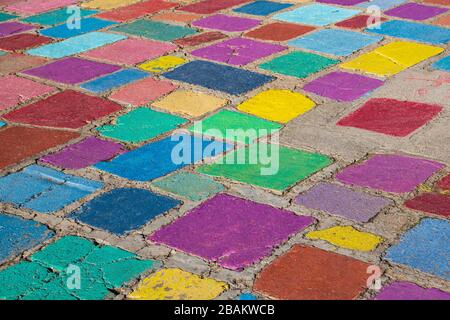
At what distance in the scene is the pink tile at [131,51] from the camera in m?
4.92

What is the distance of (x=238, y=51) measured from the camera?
4965 mm

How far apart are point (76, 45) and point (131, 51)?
41 cm

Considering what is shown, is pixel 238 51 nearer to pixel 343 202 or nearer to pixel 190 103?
pixel 190 103

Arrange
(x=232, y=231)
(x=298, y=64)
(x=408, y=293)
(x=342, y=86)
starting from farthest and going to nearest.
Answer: (x=298, y=64) < (x=342, y=86) < (x=232, y=231) < (x=408, y=293)

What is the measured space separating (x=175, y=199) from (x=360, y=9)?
2907 mm

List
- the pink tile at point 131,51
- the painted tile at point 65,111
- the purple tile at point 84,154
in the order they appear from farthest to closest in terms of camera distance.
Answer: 1. the pink tile at point 131,51
2. the painted tile at point 65,111
3. the purple tile at point 84,154

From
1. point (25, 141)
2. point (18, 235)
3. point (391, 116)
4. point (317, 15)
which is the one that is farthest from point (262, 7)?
point (18, 235)

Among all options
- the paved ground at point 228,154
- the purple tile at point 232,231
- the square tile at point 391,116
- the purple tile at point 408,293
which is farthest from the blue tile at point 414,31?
the purple tile at point 408,293

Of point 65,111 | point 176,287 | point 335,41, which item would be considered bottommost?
point 176,287

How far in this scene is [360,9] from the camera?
5691 millimetres

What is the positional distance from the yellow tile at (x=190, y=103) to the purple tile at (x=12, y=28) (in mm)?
1708

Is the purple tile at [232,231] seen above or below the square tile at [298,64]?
below

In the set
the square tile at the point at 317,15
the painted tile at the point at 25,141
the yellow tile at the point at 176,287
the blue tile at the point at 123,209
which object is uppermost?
the square tile at the point at 317,15

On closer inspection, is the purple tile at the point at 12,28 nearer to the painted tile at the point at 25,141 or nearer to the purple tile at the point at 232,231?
the painted tile at the point at 25,141
